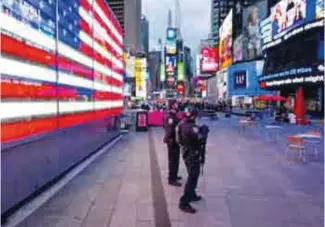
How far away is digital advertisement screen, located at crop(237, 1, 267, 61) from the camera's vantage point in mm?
96062

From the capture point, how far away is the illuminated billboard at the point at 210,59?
146 meters

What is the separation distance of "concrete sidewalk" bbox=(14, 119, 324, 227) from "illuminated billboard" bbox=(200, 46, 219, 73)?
133 meters

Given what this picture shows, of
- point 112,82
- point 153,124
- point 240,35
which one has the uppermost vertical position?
point 240,35

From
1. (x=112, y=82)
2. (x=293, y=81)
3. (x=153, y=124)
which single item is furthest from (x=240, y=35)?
(x=112, y=82)

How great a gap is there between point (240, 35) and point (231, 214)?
332 ft

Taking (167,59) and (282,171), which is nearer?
(282,171)

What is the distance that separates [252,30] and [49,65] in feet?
303

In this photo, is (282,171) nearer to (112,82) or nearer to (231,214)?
(231,214)

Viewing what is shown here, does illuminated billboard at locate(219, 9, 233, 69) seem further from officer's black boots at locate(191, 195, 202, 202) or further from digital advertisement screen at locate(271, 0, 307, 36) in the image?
officer's black boots at locate(191, 195, 202, 202)

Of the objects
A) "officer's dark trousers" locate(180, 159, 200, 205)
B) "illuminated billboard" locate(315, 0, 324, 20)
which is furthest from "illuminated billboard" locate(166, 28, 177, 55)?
"officer's dark trousers" locate(180, 159, 200, 205)

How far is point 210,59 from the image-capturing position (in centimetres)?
14900

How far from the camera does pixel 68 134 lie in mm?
10914

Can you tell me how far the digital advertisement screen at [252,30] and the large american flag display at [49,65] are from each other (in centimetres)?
8267

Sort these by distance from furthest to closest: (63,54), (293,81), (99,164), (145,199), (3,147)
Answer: (293,81) → (99,164) → (63,54) → (145,199) → (3,147)
